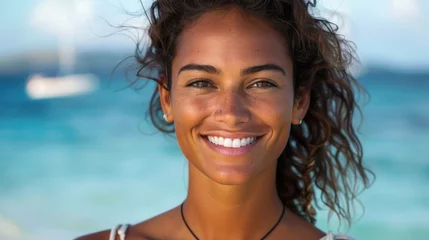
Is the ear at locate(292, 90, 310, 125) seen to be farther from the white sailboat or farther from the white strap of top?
the white sailboat

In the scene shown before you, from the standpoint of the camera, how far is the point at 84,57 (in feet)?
19.5

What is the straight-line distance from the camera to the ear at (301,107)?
A: 225 cm

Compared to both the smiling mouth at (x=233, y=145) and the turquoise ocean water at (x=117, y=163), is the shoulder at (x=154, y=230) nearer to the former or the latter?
the smiling mouth at (x=233, y=145)

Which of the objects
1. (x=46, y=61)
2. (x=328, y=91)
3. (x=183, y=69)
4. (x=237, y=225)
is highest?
(x=46, y=61)

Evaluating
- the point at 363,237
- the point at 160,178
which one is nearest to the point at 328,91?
the point at 363,237

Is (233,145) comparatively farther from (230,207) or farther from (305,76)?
(305,76)

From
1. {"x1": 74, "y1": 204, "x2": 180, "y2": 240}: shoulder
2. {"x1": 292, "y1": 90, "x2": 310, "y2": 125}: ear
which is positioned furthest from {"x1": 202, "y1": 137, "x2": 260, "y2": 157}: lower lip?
{"x1": 74, "y1": 204, "x2": 180, "y2": 240}: shoulder

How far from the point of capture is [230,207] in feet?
7.20

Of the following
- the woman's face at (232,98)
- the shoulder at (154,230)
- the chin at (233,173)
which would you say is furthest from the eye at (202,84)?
the shoulder at (154,230)

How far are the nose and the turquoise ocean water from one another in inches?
115

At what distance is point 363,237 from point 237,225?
3.01m

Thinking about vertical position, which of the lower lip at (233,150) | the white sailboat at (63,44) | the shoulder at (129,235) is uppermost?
the white sailboat at (63,44)

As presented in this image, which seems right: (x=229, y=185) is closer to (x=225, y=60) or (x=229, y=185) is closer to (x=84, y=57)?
(x=225, y=60)

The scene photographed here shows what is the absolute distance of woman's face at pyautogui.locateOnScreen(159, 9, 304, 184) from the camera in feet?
6.65
